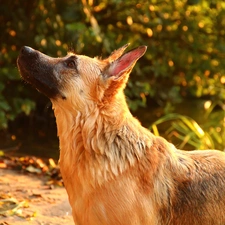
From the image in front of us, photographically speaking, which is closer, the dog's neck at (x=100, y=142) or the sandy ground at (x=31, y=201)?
the dog's neck at (x=100, y=142)

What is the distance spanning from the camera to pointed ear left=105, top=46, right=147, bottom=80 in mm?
5293

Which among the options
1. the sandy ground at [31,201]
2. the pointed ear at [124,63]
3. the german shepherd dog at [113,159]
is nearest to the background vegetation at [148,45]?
the sandy ground at [31,201]

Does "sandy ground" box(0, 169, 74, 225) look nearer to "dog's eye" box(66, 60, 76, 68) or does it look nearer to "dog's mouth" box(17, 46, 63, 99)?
"dog's mouth" box(17, 46, 63, 99)

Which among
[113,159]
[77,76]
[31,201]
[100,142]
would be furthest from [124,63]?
[31,201]

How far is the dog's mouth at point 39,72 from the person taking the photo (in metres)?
5.45

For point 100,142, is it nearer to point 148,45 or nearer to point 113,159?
point 113,159

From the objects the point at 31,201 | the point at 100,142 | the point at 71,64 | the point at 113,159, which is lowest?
the point at 31,201

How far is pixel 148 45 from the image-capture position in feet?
38.8

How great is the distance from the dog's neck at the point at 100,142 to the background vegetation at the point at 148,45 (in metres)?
3.86

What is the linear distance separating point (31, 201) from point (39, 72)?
2314 millimetres

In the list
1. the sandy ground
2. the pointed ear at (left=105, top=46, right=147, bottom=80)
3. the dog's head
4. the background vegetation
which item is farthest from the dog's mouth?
the background vegetation

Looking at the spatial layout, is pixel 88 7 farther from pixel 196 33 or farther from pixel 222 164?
pixel 222 164

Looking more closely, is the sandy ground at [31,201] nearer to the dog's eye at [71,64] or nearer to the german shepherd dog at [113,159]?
the german shepherd dog at [113,159]

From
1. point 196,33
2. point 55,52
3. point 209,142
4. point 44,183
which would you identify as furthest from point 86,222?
point 196,33
